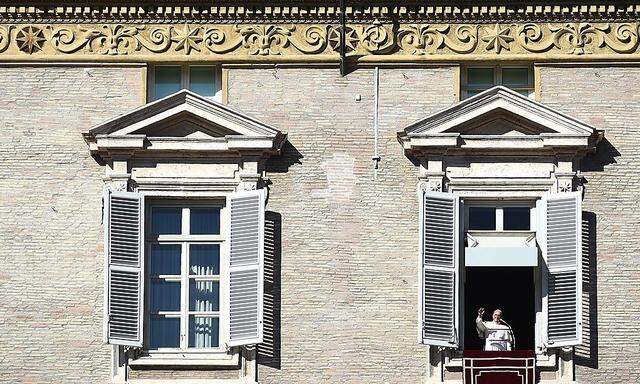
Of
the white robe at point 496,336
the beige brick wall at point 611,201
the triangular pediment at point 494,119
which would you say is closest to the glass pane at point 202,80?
the triangular pediment at point 494,119

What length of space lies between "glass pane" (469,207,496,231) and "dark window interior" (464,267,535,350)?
670mm

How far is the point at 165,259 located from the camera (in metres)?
38.3

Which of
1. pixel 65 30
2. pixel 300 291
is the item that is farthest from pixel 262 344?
pixel 65 30

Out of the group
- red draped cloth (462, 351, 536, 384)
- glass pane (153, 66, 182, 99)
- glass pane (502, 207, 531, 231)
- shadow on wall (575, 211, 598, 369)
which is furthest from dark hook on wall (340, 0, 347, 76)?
red draped cloth (462, 351, 536, 384)

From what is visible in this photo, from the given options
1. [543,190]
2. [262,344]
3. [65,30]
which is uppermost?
[65,30]

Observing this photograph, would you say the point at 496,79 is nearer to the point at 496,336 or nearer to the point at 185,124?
the point at 496,336

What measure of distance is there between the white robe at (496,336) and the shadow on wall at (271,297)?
9.98 feet

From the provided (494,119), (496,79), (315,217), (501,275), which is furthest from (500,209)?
(315,217)

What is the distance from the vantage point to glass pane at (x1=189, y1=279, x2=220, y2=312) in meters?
38.2

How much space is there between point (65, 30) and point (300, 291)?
5.51 meters

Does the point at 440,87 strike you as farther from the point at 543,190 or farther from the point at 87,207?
the point at 87,207

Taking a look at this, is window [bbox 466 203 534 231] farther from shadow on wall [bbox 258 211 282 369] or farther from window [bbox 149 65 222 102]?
window [bbox 149 65 222 102]

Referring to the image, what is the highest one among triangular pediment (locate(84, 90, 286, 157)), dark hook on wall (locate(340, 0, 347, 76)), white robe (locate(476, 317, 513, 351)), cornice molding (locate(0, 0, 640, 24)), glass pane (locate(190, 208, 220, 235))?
cornice molding (locate(0, 0, 640, 24))

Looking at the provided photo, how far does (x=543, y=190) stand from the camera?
38.1 meters
